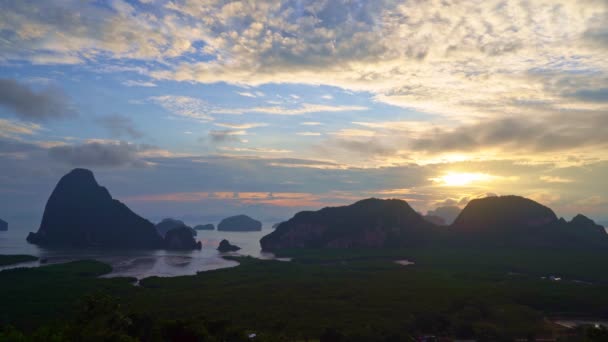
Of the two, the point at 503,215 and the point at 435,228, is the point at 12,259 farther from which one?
the point at 503,215

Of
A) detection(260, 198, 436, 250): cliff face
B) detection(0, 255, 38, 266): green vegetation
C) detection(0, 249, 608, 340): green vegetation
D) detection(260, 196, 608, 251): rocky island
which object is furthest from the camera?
detection(260, 198, 436, 250): cliff face

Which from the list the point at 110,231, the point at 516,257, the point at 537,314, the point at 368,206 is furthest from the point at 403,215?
the point at 110,231

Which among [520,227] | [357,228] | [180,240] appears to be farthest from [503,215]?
[180,240]

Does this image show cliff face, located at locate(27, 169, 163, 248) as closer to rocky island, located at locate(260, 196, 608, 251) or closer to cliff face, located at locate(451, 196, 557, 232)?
rocky island, located at locate(260, 196, 608, 251)

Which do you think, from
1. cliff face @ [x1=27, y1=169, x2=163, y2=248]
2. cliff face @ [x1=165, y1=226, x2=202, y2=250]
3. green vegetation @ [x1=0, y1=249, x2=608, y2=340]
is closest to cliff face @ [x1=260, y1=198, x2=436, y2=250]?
cliff face @ [x1=165, y1=226, x2=202, y2=250]

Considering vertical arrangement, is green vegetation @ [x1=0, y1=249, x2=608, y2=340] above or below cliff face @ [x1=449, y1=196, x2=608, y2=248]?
below

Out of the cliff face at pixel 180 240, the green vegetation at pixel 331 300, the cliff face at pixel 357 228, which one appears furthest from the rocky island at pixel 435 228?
the green vegetation at pixel 331 300
